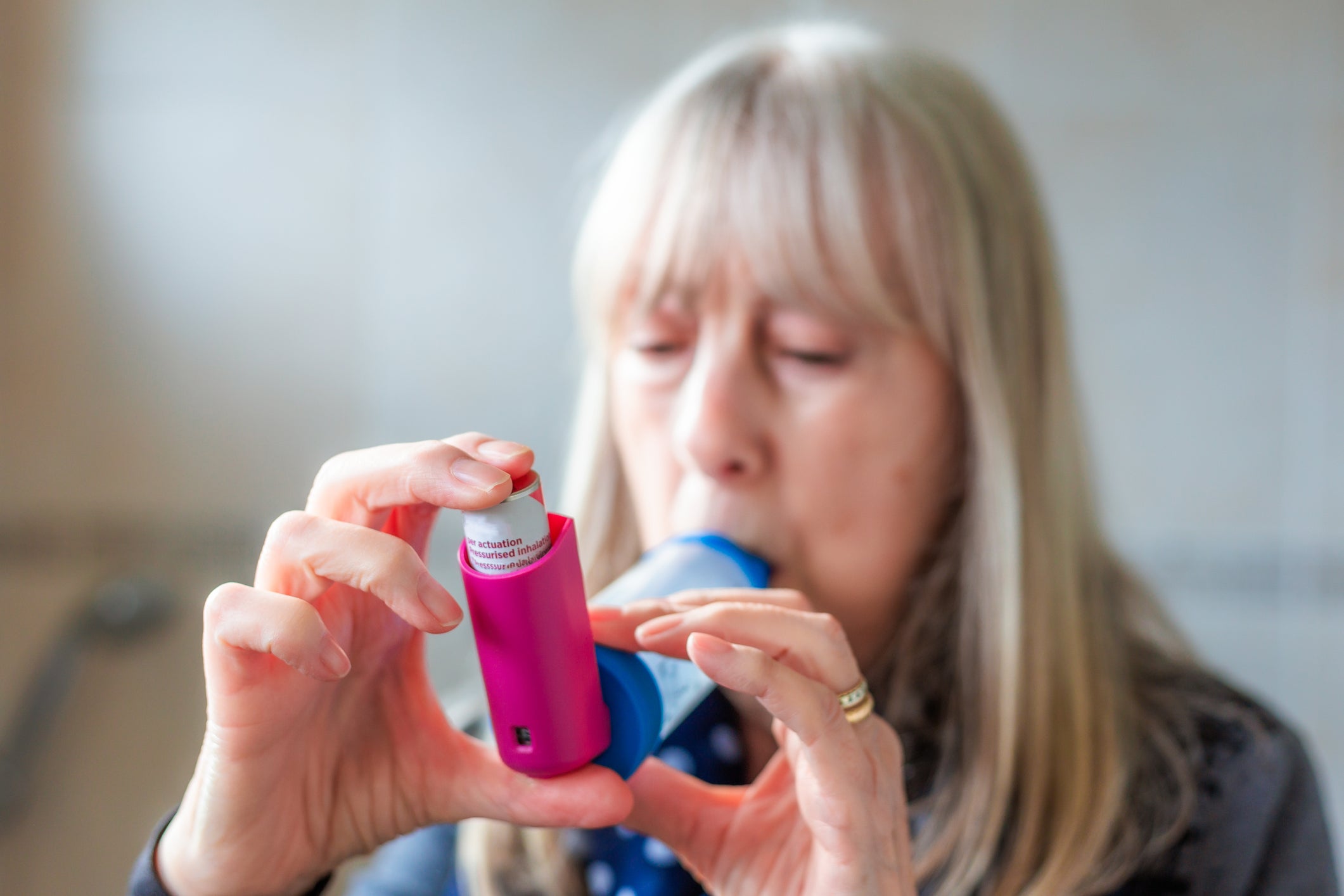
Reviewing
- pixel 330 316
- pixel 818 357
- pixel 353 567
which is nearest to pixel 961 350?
pixel 818 357

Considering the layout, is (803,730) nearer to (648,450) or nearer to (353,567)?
(353,567)

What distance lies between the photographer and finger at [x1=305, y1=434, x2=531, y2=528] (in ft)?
1.24

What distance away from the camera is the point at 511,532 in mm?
384

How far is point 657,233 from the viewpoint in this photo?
69 cm

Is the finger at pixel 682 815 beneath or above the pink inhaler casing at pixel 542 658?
beneath

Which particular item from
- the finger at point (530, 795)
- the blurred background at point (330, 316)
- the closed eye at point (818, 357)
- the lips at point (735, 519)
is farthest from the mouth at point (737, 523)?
the blurred background at point (330, 316)

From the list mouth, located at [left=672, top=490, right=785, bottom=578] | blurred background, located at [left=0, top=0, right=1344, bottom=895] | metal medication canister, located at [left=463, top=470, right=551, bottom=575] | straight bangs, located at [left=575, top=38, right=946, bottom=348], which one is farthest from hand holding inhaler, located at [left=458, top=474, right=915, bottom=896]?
blurred background, located at [left=0, top=0, right=1344, bottom=895]

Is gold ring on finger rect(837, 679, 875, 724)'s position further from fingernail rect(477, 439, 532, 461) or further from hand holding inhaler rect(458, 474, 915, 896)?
fingernail rect(477, 439, 532, 461)

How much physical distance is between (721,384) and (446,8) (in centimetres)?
100

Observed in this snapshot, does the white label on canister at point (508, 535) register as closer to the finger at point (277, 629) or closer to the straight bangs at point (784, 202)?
the finger at point (277, 629)

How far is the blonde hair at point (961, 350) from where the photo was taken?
666mm

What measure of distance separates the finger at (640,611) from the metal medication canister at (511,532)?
0.07 m

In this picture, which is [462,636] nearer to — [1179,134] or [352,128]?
[352,128]

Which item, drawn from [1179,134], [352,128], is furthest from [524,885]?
[1179,134]
